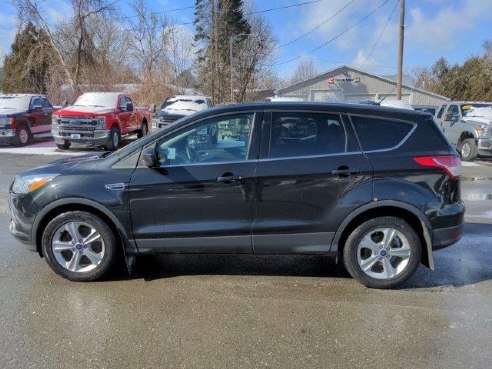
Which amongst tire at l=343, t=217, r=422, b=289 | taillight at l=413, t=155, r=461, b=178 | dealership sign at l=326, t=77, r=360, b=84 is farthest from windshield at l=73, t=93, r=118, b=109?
dealership sign at l=326, t=77, r=360, b=84

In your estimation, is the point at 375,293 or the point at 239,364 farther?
the point at 375,293

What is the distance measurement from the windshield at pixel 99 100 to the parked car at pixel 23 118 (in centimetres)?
217

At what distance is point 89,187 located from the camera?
4434 mm

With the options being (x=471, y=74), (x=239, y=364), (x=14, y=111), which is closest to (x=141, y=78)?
(x=14, y=111)

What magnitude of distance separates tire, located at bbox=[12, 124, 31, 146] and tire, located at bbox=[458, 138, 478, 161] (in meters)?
15.1

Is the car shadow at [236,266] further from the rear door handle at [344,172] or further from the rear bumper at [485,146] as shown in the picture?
the rear bumper at [485,146]

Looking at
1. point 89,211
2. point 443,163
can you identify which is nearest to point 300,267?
point 443,163

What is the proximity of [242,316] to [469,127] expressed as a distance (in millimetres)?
13435

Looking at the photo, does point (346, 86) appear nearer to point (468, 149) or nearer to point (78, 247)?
point (468, 149)

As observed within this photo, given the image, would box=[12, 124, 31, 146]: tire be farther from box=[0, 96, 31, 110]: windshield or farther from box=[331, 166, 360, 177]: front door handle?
box=[331, 166, 360, 177]: front door handle

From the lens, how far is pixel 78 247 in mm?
4562

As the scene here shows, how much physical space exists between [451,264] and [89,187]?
3886 mm

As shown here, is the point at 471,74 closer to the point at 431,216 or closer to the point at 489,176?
the point at 489,176

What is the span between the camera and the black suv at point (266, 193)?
14.4ft
